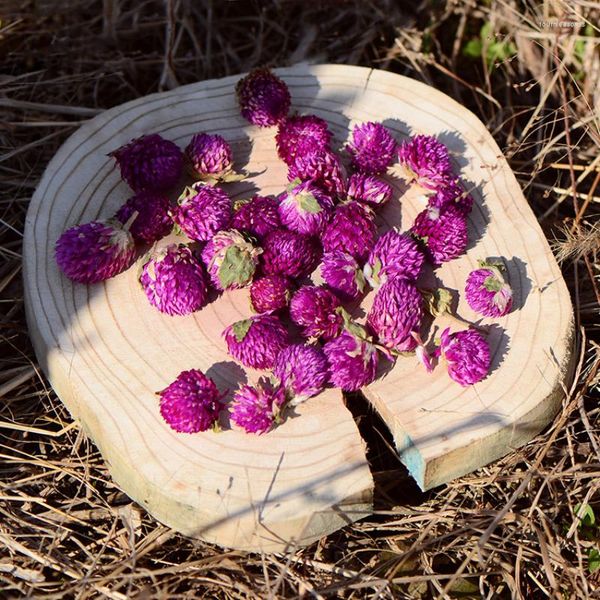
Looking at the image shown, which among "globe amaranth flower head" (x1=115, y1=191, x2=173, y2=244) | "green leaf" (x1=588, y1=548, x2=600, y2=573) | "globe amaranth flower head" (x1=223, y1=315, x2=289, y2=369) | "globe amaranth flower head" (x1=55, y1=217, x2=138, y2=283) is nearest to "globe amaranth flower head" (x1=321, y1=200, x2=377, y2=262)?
"globe amaranth flower head" (x1=223, y1=315, x2=289, y2=369)

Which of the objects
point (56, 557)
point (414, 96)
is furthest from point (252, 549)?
point (414, 96)

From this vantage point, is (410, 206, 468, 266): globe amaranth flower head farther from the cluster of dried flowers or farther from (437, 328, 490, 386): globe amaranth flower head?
(437, 328, 490, 386): globe amaranth flower head

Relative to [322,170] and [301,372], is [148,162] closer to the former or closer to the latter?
[322,170]

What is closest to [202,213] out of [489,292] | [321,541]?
[489,292]

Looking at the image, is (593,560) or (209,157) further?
(209,157)

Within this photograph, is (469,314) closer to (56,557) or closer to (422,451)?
(422,451)
